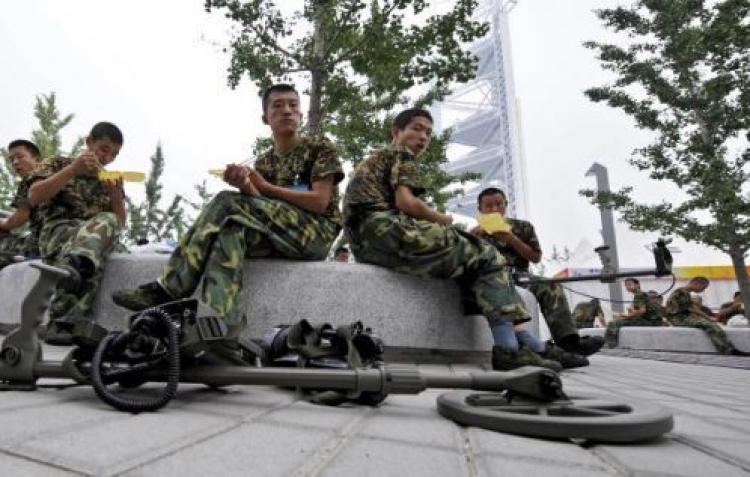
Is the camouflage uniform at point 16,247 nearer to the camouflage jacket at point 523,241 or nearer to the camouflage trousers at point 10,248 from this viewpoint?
the camouflage trousers at point 10,248

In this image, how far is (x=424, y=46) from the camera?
735cm

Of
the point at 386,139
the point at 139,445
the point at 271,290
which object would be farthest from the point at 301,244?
the point at 386,139

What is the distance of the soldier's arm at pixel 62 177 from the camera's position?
2.84 meters

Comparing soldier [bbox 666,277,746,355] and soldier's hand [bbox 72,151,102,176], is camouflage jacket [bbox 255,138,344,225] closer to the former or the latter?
soldier's hand [bbox 72,151,102,176]

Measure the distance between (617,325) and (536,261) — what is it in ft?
18.1

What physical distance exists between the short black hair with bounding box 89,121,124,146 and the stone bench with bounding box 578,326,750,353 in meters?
7.66

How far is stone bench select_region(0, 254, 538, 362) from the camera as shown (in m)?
2.84

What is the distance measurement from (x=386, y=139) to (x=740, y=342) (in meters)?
6.52

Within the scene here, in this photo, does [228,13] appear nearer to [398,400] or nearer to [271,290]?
[271,290]

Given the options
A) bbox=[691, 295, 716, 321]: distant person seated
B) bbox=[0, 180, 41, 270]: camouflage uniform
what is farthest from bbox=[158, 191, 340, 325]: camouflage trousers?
bbox=[691, 295, 716, 321]: distant person seated

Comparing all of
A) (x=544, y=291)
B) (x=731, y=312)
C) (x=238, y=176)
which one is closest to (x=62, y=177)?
(x=238, y=176)

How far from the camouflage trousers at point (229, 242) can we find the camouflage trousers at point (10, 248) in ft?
10.1

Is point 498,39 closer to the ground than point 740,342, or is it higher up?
higher up

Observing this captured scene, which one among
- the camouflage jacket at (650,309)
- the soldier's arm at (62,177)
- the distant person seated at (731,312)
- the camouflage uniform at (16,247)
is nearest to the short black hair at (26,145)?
the camouflage uniform at (16,247)
